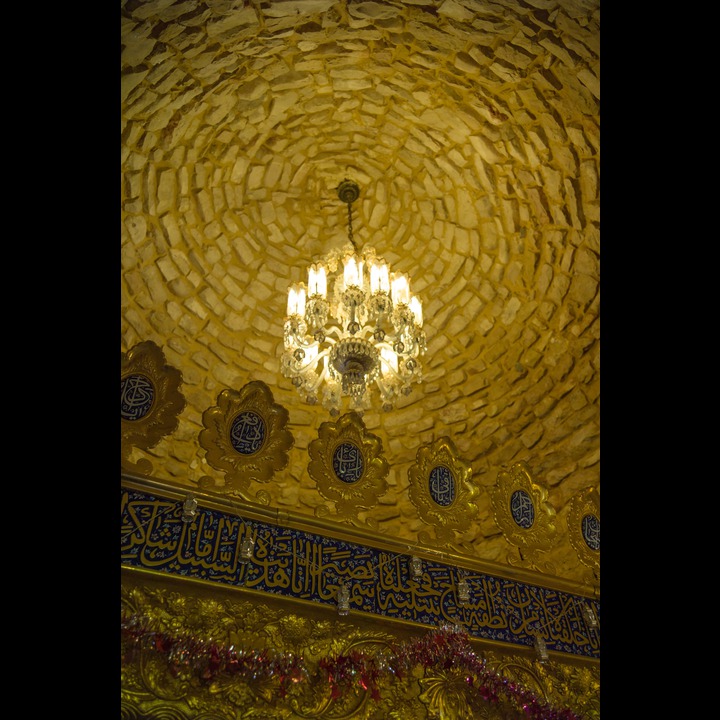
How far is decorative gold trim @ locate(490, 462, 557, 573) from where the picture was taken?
203 inches

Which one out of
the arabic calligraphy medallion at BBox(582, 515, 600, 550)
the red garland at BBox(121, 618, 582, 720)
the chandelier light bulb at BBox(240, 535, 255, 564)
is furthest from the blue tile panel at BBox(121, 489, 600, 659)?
the arabic calligraphy medallion at BBox(582, 515, 600, 550)

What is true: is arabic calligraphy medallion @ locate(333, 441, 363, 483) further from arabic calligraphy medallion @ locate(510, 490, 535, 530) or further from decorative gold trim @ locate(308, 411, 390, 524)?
arabic calligraphy medallion @ locate(510, 490, 535, 530)

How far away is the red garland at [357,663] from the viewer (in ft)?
12.4

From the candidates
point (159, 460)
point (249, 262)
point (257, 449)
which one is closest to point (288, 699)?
point (257, 449)

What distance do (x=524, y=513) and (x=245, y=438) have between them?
1.92 m

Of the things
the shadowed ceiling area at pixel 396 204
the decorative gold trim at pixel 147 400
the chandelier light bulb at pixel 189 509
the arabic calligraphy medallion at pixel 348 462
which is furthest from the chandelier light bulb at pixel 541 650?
the decorative gold trim at pixel 147 400

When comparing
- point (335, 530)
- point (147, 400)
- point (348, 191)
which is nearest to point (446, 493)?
point (335, 530)

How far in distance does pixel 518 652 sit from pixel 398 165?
376 cm

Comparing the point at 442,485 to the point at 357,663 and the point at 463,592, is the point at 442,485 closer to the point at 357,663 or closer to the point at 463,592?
the point at 463,592

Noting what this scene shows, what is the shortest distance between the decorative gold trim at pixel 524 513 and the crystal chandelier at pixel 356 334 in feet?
3.02

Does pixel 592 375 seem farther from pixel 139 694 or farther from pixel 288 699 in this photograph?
pixel 139 694

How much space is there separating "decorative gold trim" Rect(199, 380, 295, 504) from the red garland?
2.91 feet

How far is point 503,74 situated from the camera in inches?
217

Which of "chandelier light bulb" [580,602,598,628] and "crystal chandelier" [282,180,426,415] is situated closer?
"chandelier light bulb" [580,602,598,628]
